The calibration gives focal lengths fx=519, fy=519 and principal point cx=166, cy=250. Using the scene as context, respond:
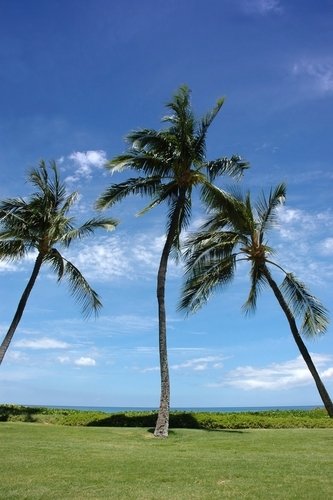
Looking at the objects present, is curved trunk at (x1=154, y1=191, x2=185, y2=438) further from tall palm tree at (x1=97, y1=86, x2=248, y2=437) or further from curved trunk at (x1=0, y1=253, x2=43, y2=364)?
curved trunk at (x1=0, y1=253, x2=43, y2=364)

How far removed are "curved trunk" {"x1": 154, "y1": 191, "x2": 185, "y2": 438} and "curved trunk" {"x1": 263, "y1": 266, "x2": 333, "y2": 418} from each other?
16.4 ft

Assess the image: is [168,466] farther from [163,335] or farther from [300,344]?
[300,344]

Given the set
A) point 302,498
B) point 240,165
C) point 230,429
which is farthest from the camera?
point 240,165

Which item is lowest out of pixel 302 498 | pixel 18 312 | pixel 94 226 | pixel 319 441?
pixel 302 498

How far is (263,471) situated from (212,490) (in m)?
1.85

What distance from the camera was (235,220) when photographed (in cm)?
2097

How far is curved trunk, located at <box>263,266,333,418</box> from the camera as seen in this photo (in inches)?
843

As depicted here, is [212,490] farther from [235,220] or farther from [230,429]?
[235,220]

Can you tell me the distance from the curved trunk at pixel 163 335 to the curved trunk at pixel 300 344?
4.99 m

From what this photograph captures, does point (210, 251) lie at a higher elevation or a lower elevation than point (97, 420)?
higher

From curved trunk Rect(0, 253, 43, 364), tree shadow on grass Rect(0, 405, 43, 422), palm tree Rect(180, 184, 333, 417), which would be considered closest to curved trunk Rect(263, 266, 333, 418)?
palm tree Rect(180, 184, 333, 417)

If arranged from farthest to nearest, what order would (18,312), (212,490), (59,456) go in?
(18,312)
(59,456)
(212,490)

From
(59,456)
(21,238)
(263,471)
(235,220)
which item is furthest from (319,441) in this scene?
(21,238)

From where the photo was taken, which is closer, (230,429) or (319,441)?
(319,441)
